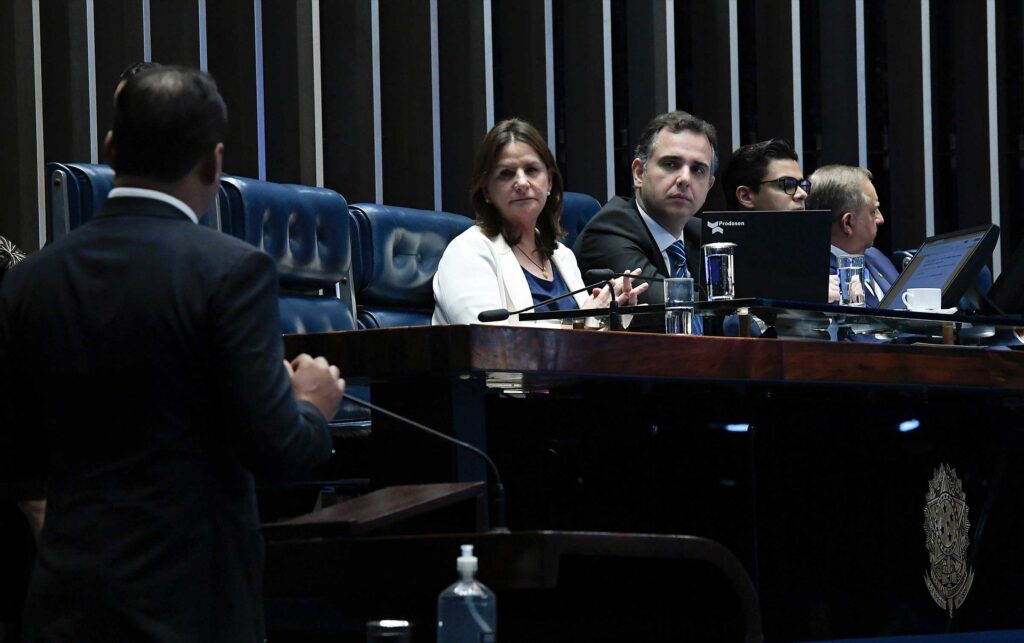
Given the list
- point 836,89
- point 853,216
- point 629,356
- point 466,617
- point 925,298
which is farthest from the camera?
point 836,89

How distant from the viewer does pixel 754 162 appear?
13.1 ft

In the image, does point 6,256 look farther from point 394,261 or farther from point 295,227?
point 394,261

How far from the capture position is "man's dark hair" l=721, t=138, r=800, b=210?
3.98 meters

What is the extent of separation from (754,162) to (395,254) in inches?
40.6

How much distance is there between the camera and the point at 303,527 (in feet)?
5.42

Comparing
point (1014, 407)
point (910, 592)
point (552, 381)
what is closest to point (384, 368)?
point (552, 381)

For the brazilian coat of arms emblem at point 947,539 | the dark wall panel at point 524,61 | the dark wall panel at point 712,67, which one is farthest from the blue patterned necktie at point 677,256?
the dark wall panel at point 712,67

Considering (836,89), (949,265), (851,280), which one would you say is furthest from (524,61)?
(949,265)

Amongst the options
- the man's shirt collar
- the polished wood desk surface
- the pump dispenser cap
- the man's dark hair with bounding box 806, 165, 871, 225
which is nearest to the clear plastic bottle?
the pump dispenser cap

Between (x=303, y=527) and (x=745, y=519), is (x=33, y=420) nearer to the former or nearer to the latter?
(x=303, y=527)

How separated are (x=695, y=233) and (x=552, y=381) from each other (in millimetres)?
1600

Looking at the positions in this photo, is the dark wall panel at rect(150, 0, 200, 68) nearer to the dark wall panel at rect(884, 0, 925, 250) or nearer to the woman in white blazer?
the woman in white blazer

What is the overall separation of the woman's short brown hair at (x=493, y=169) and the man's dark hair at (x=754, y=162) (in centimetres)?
72

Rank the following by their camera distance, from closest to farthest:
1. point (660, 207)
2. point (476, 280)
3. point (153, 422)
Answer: point (153, 422) < point (476, 280) < point (660, 207)
